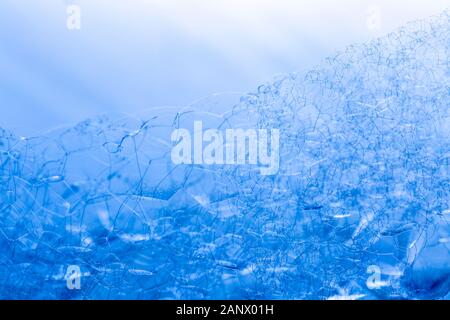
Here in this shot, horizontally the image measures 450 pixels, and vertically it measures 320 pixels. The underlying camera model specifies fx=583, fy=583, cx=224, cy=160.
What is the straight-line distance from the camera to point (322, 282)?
3.30 meters

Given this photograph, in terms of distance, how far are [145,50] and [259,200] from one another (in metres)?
1.07

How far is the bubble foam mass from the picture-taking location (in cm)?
327

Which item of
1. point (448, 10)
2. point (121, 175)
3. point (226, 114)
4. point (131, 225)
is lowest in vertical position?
point (131, 225)

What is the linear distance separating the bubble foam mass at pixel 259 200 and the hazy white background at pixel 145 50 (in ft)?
0.31

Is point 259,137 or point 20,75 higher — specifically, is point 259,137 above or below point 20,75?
below

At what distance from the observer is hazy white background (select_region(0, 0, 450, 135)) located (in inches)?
129

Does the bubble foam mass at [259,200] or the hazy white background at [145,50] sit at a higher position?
the hazy white background at [145,50]

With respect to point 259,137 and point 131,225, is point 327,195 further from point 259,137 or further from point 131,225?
point 131,225

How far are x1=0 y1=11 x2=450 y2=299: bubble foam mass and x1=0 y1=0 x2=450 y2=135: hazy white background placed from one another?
0.31ft

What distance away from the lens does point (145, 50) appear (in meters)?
3.31

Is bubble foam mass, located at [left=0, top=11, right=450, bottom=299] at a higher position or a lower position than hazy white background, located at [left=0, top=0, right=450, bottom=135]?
lower

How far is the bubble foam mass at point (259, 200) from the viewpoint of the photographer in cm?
327
